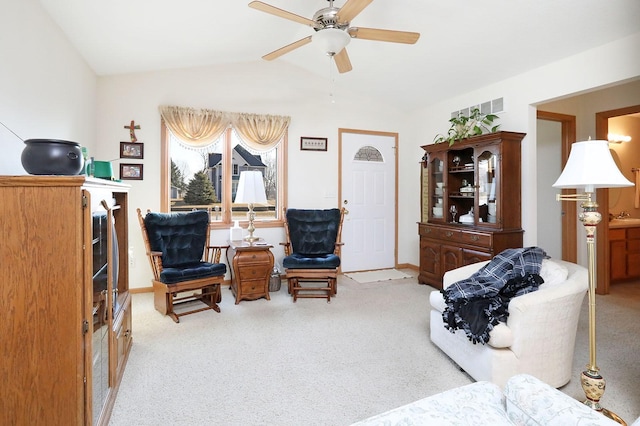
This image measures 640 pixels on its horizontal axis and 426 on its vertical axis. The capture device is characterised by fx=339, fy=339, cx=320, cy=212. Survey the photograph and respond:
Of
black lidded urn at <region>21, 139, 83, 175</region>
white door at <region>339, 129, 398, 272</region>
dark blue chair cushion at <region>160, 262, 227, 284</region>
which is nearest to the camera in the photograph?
black lidded urn at <region>21, 139, 83, 175</region>

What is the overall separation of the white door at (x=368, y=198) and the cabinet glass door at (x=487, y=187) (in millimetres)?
1686

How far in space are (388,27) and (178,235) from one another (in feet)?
9.98

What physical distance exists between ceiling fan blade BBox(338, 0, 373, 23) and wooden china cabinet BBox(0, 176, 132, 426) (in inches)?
71.4

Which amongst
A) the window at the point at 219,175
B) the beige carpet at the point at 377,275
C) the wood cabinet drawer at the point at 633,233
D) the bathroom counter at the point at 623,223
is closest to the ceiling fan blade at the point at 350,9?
the window at the point at 219,175

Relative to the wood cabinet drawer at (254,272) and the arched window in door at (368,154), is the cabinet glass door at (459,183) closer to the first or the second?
A: the arched window in door at (368,154)

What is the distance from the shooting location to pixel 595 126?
4117mm

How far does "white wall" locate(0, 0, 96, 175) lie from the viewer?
181cm

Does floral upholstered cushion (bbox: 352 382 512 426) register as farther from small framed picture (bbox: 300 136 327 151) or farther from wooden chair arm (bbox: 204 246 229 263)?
small framed picture (bbox: 300 136 327 151)

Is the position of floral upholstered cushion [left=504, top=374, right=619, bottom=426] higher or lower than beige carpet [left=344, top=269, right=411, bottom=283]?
higher

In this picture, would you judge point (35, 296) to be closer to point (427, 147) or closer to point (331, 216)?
point (331, 216)

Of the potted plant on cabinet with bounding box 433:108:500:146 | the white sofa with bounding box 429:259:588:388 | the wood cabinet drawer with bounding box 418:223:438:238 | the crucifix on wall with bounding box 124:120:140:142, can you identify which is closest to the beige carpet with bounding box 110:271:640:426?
the white sofa with bounding box 429:259:588:388

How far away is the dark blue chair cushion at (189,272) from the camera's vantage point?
313cm

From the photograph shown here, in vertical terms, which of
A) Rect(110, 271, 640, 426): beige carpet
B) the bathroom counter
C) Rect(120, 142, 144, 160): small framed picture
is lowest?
Rect(110, 271, 640, 426): beige carpet

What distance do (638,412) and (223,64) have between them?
4889 millimetres
